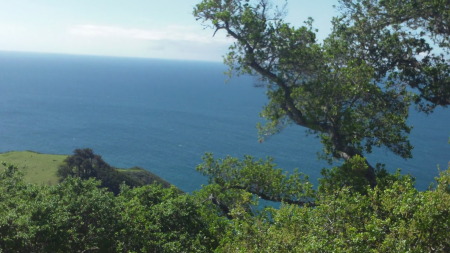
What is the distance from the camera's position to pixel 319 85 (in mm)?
22172

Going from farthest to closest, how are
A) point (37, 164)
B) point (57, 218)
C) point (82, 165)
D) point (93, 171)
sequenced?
point (37, 164), point (82, 165), point (93, 171), point (57, 218)

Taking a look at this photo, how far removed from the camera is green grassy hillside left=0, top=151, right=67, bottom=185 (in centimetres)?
7475

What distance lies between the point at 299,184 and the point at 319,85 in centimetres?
562

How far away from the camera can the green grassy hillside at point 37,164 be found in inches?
2943

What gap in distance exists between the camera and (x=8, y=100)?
18538cm

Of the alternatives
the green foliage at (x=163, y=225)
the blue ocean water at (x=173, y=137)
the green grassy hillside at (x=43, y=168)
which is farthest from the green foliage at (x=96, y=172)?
the green foliage at (x=163, y=225)

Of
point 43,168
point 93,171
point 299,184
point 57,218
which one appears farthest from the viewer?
point 43,168

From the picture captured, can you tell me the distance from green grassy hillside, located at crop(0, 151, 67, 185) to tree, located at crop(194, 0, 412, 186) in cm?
6035

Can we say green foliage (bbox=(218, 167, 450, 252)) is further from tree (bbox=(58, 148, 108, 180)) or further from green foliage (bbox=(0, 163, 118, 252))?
tree (bbox=(58, 148, 108, 180))

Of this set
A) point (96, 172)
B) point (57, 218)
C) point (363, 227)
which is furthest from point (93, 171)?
point (363, 227)

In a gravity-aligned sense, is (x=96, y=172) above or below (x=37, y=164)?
above

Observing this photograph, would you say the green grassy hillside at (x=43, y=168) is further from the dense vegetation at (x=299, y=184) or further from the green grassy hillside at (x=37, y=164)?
the dense vegetation at (x=299, y=184)

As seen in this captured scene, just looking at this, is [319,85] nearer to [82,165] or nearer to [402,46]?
[402,46]

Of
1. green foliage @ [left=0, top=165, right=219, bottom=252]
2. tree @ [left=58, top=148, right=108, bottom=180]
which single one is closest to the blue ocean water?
tree @ [left=58, top=148, right=108, bottom=180]
